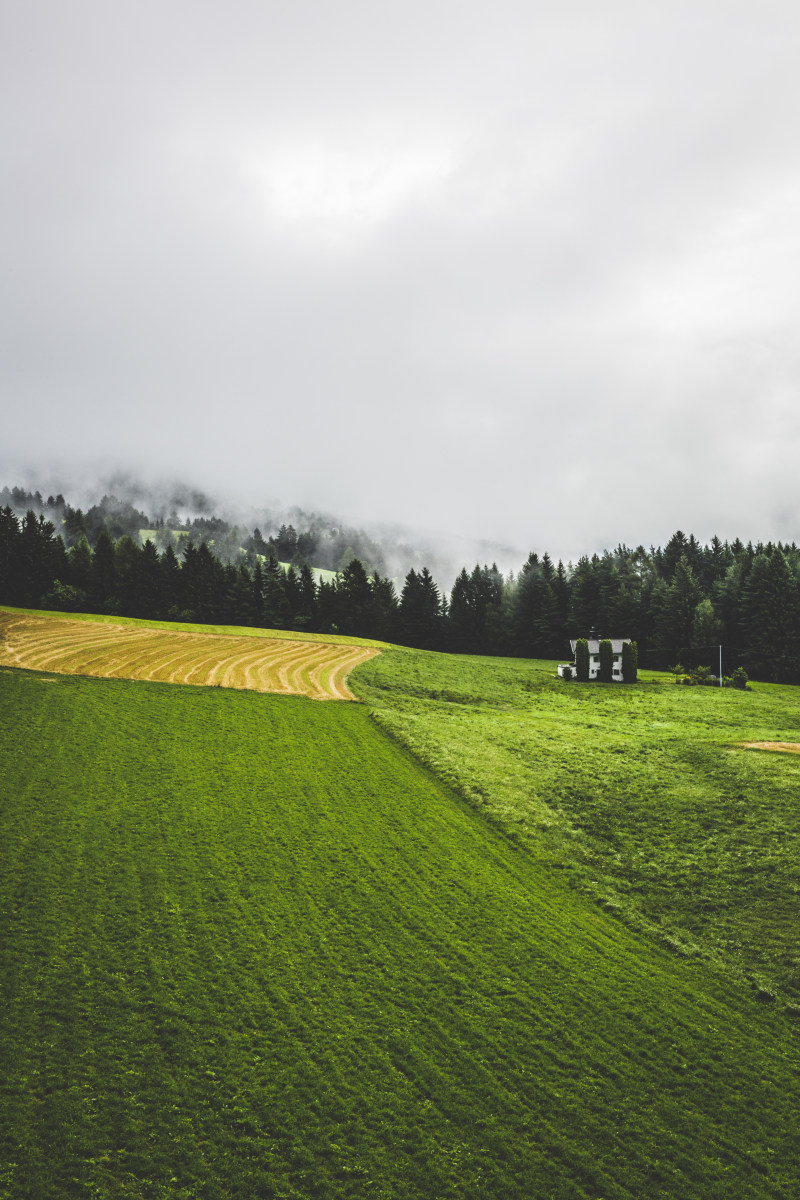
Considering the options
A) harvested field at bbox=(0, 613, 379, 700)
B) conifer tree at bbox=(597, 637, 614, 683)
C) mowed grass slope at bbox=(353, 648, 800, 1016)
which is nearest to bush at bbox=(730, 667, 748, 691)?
conifer tree at bbox=(597, 637, 614, 683)

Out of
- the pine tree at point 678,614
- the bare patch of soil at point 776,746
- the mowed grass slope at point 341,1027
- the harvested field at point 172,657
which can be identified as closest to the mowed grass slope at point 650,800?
the bare patch of soil at point 776,746

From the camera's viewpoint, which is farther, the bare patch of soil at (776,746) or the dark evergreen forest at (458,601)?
the dark evergreen forest at (458,601)

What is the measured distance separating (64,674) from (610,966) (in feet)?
108

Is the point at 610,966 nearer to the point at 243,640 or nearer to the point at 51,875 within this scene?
the point at 51,875

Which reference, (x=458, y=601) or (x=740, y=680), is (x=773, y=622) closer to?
(x=740, y=680)

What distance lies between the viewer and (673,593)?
292 feet

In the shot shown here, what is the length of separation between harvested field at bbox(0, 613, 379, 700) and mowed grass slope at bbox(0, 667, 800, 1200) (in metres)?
18.7

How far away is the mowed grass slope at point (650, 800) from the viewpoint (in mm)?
16328

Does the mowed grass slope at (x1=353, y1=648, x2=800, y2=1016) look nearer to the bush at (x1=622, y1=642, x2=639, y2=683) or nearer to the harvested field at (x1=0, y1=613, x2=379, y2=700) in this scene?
the harvested field at (x1=0, y1=613, x2=379, y2=700)

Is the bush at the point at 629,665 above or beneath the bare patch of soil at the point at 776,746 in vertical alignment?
above

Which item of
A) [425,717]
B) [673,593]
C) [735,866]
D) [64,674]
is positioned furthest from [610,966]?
[673,593]

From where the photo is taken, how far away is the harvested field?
3803 centimetres

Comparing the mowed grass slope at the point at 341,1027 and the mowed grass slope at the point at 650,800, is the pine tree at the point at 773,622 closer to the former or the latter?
the mowed grass slope at the point at 650,800

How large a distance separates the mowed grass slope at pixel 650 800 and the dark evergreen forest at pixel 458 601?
3873 centimetres
